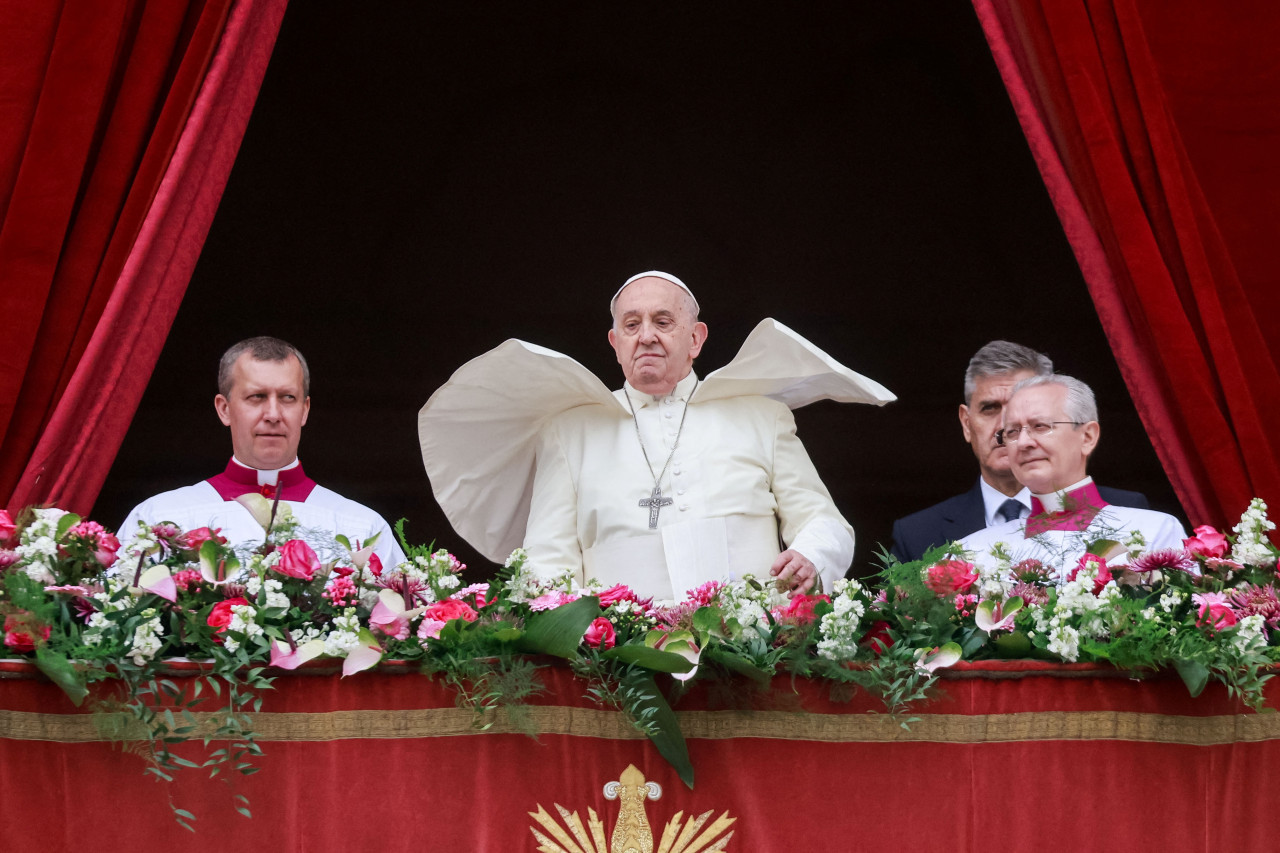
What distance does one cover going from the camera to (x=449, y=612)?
2959 millimetres

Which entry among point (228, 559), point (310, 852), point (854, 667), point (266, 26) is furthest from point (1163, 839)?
point (266, 26)

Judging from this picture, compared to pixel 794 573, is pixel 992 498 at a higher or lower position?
higher

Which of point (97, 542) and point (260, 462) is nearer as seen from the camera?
point (97, 542)

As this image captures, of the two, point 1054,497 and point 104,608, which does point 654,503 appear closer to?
point 1054,497

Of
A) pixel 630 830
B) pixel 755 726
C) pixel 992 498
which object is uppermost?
pixel 992 498

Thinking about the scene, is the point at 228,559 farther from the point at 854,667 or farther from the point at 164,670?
the point at 854,667

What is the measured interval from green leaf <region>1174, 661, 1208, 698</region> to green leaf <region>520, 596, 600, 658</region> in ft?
3.87

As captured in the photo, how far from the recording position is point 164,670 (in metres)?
2.89

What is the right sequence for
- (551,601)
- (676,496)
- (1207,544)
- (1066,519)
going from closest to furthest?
(551,601) < (1207,544) < (1066,519) < (676,496)

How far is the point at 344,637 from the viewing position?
2.89 m

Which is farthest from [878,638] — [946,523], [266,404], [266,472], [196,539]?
[266,472]

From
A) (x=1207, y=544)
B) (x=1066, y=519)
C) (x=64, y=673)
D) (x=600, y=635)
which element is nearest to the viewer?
(x=64, y=673)

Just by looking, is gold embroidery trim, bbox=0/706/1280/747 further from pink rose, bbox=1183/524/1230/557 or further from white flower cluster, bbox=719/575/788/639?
pink rose, bbox=1183/524/1230/557

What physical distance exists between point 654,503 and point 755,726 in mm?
1063
